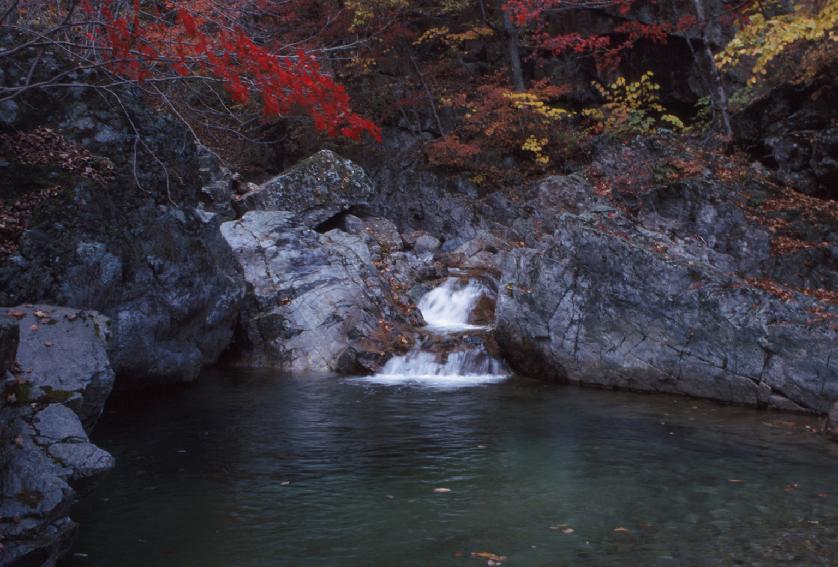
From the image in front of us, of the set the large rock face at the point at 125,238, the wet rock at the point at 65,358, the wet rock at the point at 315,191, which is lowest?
the wet rock at the point at 65,358

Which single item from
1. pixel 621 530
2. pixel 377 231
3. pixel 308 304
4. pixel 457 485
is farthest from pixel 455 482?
pixel 377 231

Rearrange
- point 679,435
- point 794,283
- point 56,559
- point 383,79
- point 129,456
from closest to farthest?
point 56,559 → point 129,456 → point 679,435 → point 794,283 → point 383,79

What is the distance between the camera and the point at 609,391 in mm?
11055

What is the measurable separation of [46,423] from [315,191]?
44.8 ft

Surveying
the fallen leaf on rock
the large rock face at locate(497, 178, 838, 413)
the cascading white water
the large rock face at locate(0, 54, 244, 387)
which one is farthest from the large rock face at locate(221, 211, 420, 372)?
the fallen leaf on rock

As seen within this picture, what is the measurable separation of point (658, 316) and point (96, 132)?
905cm

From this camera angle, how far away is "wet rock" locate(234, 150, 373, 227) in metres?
17.8

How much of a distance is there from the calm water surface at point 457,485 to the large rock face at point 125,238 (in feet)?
4.23

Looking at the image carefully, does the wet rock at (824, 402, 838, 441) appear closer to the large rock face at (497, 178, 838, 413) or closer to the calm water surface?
the calm water surface

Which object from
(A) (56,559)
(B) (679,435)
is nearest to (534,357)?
(B) (679,435)

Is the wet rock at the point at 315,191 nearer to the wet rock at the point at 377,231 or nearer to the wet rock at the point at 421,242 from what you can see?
the wet rock at the point at 377,231

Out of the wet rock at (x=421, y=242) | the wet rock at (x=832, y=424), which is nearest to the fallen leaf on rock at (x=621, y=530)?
the wet rock at (x=832, y=424)

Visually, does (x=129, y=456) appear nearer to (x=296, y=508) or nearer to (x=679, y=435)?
(x=296, y=508)

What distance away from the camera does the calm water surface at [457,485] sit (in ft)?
16.9
